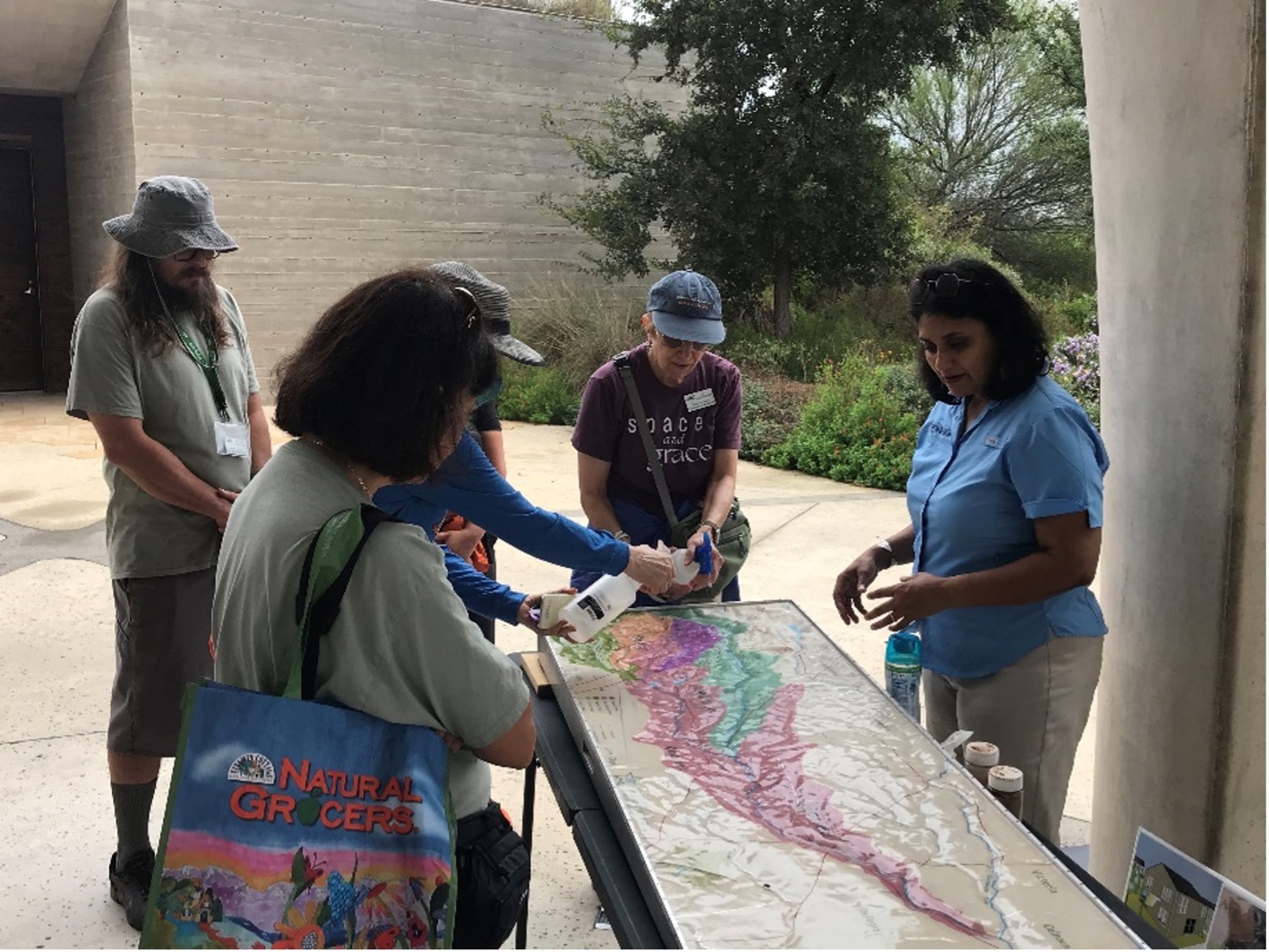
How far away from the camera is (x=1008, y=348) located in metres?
2.41

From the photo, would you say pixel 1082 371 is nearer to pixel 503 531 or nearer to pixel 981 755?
pixel 503 531

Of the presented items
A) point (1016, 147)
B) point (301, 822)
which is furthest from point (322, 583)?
point (1016, 147)

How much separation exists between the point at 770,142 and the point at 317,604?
41.2 feet

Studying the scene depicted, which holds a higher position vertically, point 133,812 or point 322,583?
point 322,583

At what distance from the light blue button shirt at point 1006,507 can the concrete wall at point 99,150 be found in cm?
1142

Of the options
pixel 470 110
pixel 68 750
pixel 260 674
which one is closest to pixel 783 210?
pixel 470 110

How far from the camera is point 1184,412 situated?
2.45 m

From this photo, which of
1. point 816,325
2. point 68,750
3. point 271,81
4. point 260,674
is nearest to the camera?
point 260,674

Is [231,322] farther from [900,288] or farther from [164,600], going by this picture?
[900,288]

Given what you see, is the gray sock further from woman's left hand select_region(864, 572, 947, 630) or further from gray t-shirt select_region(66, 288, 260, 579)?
woman's left hand select_region(864, 572, 947, 630)

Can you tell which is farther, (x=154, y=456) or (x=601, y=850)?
(x=154, y=456)

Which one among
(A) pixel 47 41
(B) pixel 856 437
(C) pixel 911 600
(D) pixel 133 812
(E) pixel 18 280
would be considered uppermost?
(A) pixel 47 41

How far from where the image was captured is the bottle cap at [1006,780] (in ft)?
6.39

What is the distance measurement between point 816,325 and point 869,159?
2.11 m
